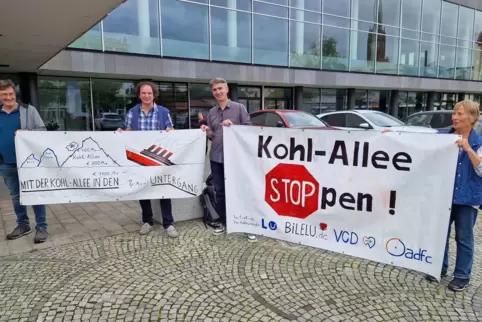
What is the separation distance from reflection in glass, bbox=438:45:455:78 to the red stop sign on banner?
1015 inches

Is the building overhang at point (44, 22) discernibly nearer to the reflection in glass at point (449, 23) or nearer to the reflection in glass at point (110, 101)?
the reflection in glass at point (110, 101)

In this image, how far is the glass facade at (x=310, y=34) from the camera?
14.0 meters

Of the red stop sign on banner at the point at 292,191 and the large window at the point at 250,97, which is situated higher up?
the large window at the point at 250,97

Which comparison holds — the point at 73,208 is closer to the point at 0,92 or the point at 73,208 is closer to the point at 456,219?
the point at 0,92

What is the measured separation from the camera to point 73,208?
5.59m

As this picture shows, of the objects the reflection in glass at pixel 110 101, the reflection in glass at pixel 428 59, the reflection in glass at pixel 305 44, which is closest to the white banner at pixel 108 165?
→ the reflection in glass at pixel 110 101

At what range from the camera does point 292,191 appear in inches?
147

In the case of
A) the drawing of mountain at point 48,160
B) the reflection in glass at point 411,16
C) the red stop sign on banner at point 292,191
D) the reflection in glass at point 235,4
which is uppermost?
the reflection in glass at point 411,16

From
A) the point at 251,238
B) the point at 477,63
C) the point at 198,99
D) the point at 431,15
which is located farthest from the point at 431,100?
the point at 251,238

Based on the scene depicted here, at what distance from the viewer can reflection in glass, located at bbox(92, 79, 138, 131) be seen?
14039 mm

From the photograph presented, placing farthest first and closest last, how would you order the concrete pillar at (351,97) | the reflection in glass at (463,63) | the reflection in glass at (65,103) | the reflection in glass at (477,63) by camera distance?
the reflection in glass at (477,63)
the reflection in glass at (463,63)
the concrete pillar at (351,97)
the reflection in glass at (65,103)

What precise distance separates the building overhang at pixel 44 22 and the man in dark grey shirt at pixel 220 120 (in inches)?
88.2

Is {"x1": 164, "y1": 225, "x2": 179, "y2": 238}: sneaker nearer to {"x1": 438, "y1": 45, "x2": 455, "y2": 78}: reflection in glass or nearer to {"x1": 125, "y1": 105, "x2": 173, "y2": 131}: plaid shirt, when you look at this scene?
{"x1": 125, "y1": 105, "x2": 173, "y2": 131}: plaid shirt

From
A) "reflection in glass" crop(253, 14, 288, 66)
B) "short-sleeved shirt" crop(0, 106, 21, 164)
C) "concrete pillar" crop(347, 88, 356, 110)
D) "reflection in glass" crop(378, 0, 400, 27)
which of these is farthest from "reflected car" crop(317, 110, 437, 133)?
"reflection in glass" crop(378, 0, 400, 27)
